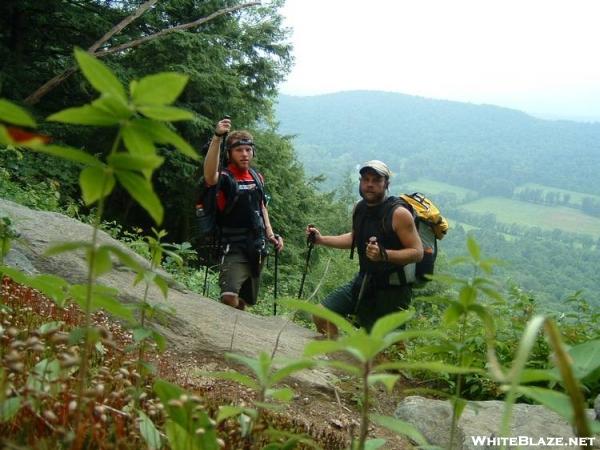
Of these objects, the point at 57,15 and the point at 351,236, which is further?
the point at 57,15

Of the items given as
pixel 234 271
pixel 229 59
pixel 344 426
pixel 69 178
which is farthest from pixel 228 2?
pixel 344 426

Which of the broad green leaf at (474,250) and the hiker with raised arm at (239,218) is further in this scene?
the hiker with raised arm at (239,218)

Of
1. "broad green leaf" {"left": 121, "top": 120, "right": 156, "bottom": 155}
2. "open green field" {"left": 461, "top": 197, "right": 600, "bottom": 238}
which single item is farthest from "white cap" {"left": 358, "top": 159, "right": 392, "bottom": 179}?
"open green field" {"left": 461, "top": 197, "right": 600, "bottom": 238}

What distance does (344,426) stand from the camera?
3742 mm

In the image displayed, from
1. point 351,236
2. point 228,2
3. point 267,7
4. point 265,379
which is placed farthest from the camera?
point 267,7

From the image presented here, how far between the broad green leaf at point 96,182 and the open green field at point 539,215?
581 feet

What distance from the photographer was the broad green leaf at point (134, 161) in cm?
99

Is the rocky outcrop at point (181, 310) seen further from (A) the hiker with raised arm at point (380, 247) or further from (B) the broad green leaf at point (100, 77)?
(B) the broad green leaf at point (100, 77)

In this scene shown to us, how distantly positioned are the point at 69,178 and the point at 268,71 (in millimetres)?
10865

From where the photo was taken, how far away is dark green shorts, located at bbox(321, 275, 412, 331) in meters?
6.71

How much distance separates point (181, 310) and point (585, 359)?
15.7 feet

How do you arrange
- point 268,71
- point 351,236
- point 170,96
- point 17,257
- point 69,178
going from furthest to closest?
point 268,71
point 69,178
point 351,236
point 17,257
point 170,96

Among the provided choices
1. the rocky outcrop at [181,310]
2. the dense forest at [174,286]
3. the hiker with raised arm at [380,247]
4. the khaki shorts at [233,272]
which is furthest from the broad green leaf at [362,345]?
the khaki shorts at [233,272]

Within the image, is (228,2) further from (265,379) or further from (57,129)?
(265,379)
